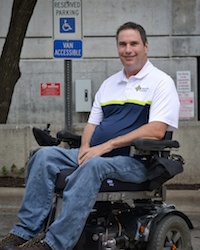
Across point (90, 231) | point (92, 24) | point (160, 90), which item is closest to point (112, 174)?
point (90, 231)

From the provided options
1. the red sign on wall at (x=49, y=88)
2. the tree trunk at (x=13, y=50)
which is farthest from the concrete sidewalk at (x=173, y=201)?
the red sign on wall at (x=49, y=88)

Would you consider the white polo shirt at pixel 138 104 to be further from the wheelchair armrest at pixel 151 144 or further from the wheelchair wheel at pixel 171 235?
the wheelchair wheel at pixel 171 235

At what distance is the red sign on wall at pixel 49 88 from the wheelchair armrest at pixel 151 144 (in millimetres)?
10320

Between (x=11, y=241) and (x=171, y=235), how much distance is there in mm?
1175

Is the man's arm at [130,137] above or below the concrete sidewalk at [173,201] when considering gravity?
above

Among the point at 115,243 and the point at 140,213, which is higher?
the point at 140,213

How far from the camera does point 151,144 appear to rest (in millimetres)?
4305

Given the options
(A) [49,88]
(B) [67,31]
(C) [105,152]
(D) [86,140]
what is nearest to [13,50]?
(B) [67,31]

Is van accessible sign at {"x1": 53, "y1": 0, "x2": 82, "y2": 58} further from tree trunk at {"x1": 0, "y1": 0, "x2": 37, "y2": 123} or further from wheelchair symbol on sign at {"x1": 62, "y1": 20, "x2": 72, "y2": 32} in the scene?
tree trunk at {"x1": 0, "y1": 0, "x2": 37, "y2": 123}

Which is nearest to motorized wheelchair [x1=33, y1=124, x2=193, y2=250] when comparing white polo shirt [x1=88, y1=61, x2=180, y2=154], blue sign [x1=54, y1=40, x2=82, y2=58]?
white polo shirt [x1=88, y1=61, x2=180, y2=154]

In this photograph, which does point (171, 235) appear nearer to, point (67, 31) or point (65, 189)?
point (65, 189)

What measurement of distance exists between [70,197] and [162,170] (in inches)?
26.2

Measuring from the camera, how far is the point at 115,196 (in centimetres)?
431

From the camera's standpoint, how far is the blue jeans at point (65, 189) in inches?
161
